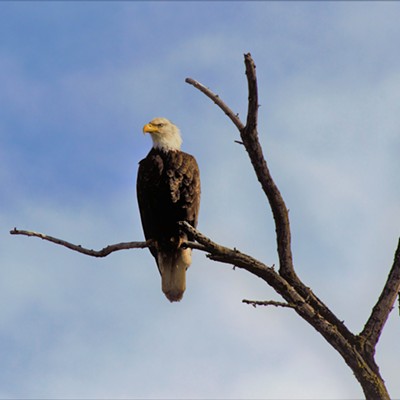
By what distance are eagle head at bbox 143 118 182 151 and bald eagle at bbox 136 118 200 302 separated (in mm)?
12

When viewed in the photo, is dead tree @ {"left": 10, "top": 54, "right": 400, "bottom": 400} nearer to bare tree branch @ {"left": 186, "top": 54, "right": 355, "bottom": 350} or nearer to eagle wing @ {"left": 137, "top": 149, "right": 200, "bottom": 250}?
bare tree branch @ {"left": 186, "top": 54, "right": 355, "bottom": 350}

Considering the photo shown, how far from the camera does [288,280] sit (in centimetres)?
571

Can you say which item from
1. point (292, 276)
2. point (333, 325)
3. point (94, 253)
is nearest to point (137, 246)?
point (94, 253)

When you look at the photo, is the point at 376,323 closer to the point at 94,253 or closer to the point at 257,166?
the point at 257,166

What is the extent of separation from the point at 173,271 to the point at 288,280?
1.92 m

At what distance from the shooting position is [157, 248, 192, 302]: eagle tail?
7246 millimetres

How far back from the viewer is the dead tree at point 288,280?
5.39 meters

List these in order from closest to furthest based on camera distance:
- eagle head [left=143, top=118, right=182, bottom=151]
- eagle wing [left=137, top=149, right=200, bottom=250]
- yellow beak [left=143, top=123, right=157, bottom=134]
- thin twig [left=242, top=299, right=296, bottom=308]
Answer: thin twig [left=242, top=299, right=296, bottom=308], eagle wing [left=137, top=149, right=200, bottom=250], eagle head [left=143, top=118, right=182, bottom=151], yellow beak [left=143, top=123, right=157, bottom=134]

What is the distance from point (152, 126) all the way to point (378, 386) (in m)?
3.99

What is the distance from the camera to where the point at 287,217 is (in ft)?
18.7

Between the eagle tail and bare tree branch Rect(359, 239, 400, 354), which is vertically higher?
the eagle tail

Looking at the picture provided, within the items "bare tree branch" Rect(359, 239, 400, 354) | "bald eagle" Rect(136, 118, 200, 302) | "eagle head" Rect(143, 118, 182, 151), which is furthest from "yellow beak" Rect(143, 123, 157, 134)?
"bare tree branch" Rect(359, 239, 400, 354)

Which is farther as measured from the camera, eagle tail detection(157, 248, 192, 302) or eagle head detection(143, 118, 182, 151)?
eagle head detection(143, 118, 182, 151)

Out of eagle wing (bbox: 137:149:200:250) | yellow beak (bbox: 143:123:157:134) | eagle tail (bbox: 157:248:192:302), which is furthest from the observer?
yellow beak (bbox: 143:123:157:134)
